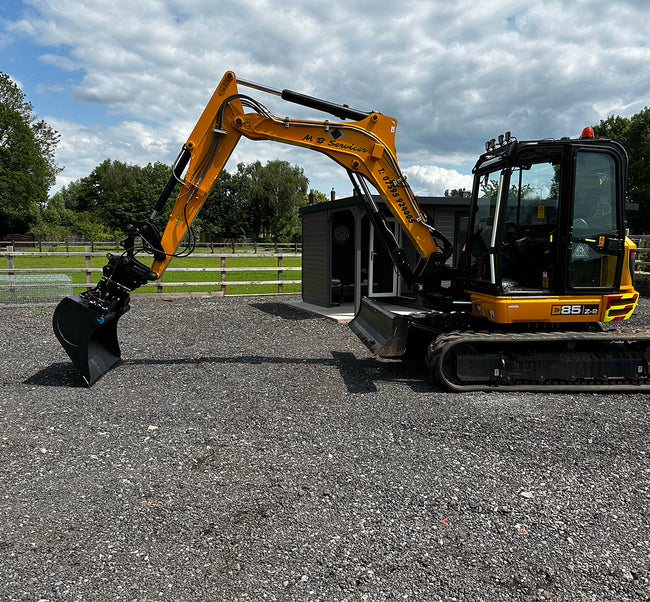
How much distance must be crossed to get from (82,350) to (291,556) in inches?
164

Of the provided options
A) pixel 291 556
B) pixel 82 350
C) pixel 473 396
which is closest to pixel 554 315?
pixel 473 396

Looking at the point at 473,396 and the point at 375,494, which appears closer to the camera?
the point at 375,494

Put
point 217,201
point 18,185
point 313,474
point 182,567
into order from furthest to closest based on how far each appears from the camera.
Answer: point 217,201
point 18,185
point 313,474
point 182,567

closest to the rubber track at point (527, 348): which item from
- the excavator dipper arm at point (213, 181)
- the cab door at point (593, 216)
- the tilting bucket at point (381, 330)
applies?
the tilting bucket at point (381, 330)

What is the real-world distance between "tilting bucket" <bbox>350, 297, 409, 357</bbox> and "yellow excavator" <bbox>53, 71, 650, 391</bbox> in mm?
24

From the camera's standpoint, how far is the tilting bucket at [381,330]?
6418mm

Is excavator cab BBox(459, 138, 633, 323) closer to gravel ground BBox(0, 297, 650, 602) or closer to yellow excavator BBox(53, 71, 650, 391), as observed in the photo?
yellow excavator BBox(53, 71, 650, 391)

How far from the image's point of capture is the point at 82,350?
618cm

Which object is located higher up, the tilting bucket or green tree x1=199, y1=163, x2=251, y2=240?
green tree x1=199, y1=163, x2=251, y2=240

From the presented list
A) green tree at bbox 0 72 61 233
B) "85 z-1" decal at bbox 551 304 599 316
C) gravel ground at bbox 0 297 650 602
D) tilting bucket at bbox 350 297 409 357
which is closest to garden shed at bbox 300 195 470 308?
tilting bucket at bbox 350 297 409 357

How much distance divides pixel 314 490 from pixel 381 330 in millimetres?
3466

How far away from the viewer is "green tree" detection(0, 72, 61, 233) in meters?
47.2

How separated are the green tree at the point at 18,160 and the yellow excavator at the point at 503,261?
49.0 m

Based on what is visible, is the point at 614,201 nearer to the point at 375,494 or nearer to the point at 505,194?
the point at 505,194
